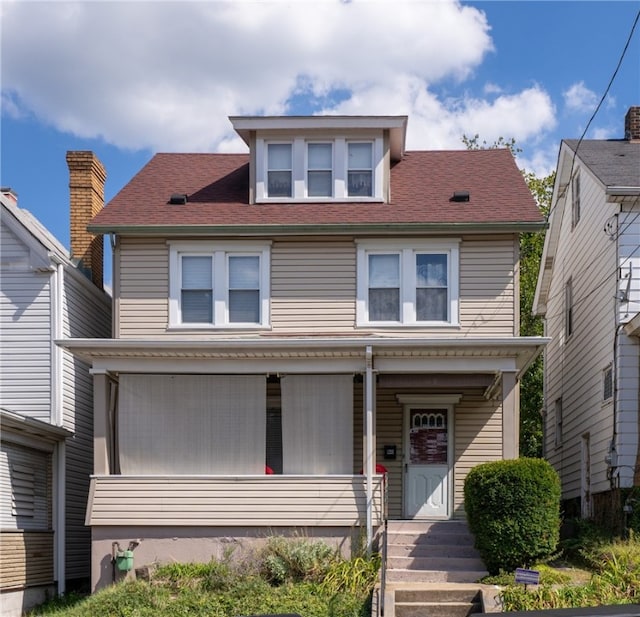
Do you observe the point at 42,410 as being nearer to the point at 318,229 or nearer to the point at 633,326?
the point at 318,229

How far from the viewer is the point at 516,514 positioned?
572 inches

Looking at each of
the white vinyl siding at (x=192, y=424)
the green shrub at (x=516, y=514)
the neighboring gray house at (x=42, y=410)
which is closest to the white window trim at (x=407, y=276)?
the white vinyl siding at (x=192, y=424)

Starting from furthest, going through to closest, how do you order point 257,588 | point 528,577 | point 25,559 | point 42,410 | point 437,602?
point 42,410 → point 25,559 → point 257,588 → point 437,602 → point 528,577

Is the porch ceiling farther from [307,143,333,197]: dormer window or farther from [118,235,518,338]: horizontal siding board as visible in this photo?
[307,143,333,197]: dormer window

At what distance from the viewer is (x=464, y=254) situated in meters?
19.0

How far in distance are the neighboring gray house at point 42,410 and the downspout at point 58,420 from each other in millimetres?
18

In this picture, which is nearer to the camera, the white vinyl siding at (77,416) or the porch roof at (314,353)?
the porch roof at (314,353)

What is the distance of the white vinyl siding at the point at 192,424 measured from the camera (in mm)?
17250

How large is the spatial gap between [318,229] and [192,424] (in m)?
4.28

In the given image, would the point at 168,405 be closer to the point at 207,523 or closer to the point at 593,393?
the point at 207,523

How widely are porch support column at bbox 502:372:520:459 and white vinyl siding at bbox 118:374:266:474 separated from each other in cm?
397

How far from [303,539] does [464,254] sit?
619cm

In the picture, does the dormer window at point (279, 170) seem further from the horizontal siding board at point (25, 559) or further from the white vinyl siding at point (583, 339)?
the horizontal siding board at point (25, 559)

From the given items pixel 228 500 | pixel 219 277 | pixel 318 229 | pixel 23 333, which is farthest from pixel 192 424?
pixel 318 229
